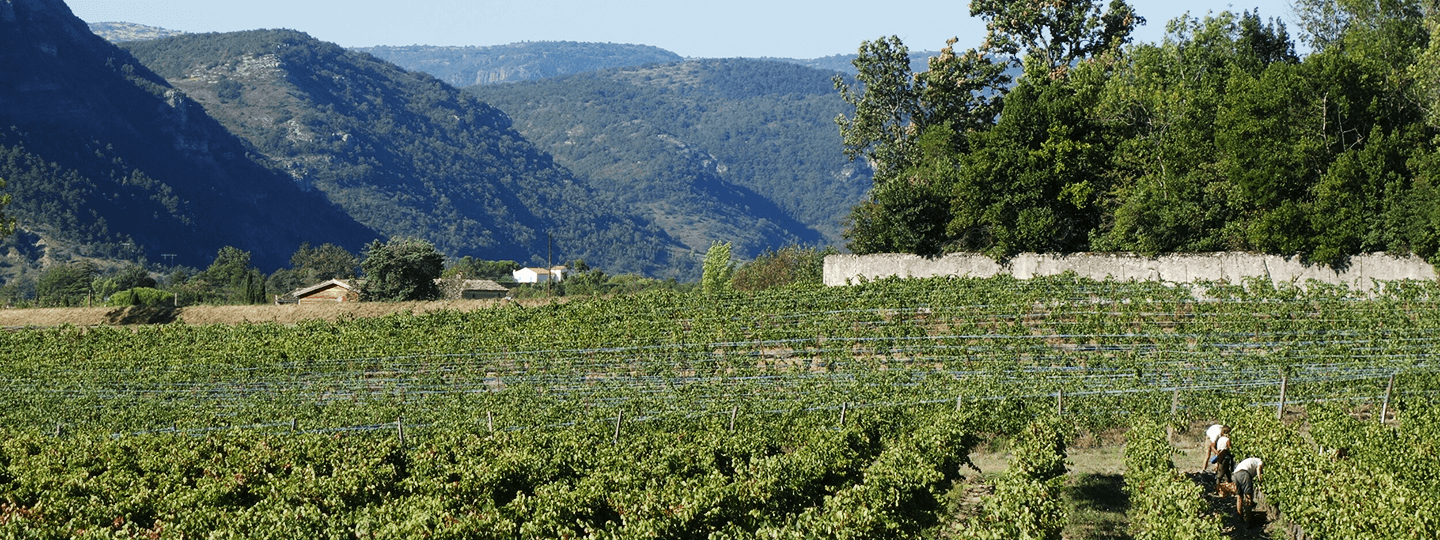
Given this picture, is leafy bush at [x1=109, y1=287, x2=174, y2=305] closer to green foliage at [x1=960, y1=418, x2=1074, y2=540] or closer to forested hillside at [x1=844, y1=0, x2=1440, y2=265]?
forested hillside at [x1=844, y1=0, x2=1440, y2=265]

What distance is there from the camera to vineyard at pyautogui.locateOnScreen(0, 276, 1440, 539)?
15.3m

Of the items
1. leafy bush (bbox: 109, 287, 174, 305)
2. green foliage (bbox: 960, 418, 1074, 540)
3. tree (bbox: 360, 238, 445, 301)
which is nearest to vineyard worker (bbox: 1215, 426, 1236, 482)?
green foliage (bbox: 960, 418, 1074, 540)

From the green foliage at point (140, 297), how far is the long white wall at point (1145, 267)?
130ft

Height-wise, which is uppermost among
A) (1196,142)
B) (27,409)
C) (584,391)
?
(1196,142)

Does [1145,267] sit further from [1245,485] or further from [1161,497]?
[1161,497]

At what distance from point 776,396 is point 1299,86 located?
74.0ft

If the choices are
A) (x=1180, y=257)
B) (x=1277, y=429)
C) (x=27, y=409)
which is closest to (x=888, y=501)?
(x=1277, y=429)

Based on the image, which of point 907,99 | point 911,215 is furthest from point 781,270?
point 911,215

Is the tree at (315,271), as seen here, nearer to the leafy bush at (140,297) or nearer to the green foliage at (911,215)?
the leafy bush at (140,297)

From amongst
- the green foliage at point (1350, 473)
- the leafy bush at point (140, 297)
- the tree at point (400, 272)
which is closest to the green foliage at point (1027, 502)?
the green foliage at point (1350, 473)

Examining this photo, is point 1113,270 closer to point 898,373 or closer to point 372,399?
point 898,373

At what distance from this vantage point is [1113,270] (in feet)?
131

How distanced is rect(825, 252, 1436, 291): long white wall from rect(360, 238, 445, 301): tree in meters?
26.2

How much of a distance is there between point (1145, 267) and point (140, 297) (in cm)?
5604
